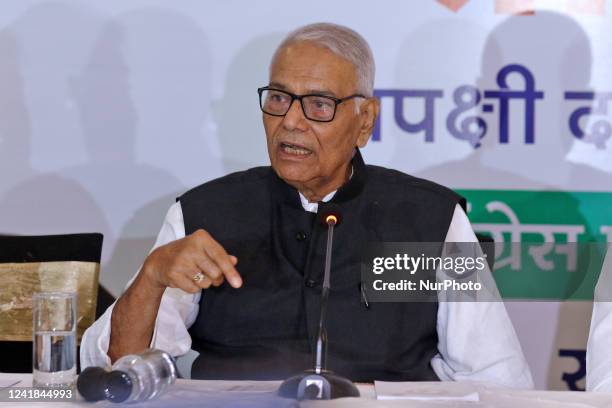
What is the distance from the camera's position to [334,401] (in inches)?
66.2

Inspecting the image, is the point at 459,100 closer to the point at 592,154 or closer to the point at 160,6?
the point at 592,154

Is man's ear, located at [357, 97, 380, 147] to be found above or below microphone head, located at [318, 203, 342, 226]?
above

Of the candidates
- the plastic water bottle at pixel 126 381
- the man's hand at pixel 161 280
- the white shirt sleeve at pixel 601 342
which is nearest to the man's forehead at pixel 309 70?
the man's hand at pixel 161 280

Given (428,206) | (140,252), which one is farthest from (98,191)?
(428,206)

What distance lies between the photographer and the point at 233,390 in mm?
1820

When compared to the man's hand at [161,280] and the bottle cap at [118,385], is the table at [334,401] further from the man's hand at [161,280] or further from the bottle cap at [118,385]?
the man's hand at [161,280]

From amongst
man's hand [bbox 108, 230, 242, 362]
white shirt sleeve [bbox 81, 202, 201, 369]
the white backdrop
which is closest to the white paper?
man's hand [bbox 108, 230, 242, 362]

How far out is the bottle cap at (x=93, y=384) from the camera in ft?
5.54

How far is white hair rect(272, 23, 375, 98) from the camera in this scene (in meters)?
2.56

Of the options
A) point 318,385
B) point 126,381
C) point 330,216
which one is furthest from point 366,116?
point 126,381

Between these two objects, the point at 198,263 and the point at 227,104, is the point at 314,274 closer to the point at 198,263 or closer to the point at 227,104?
the point at 198,263

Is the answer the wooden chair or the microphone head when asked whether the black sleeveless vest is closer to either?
the wooden chair

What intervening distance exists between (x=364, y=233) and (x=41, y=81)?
1715 millimetres

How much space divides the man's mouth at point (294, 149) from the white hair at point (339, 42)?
22cm
